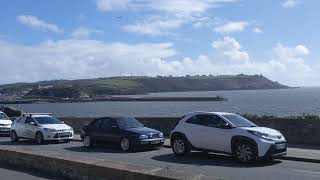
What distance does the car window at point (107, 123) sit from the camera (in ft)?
69.2

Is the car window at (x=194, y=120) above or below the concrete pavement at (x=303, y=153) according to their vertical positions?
above

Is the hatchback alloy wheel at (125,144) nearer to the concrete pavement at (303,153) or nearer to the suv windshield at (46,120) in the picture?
the concrete pavement at (303,153)

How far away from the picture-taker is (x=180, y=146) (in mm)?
17656

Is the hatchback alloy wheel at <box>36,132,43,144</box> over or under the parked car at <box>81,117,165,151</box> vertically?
under

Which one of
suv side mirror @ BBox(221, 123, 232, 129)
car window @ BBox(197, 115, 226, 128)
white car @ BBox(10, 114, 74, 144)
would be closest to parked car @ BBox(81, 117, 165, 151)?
car window @ BBox(197, 115, 226, 128)

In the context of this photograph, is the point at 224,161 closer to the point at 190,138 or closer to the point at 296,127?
the point at 190,138

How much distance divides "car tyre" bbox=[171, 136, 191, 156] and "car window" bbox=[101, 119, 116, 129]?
3.95 m

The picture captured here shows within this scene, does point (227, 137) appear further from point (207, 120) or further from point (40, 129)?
point (40, 129)

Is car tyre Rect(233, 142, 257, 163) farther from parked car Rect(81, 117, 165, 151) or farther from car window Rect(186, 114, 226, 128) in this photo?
parked car Rect(81, 117, 165, 151)

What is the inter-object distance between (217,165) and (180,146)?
9.04 ft

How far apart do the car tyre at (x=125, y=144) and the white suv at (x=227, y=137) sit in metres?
2.55

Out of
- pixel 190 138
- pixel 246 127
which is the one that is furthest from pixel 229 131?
pixel 190 138

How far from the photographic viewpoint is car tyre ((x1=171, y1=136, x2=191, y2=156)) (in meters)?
17.5

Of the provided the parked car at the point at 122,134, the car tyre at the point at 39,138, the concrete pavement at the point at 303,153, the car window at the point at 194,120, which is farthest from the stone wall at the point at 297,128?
the car tyre at the point at 39,138
